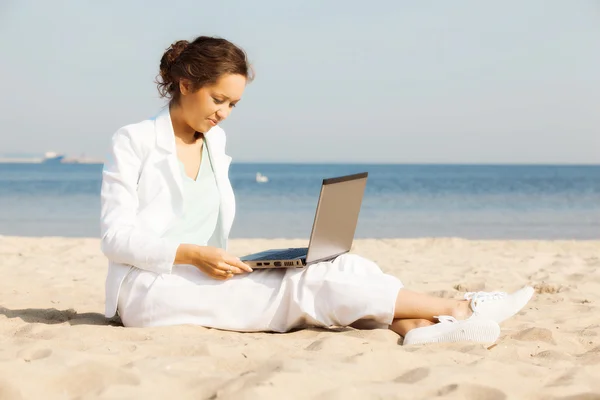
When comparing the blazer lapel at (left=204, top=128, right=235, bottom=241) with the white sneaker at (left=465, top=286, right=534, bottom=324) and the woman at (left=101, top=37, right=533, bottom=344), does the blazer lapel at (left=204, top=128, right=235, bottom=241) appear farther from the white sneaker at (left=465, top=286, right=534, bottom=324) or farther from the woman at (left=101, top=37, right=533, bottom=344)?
the white sneaker at (left=465, top=286, right=534, bottom=324)

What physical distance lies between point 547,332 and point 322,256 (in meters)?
1.22

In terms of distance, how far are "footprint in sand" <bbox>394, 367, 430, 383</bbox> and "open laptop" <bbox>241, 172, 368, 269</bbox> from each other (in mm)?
782

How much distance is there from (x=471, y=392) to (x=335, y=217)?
123cm

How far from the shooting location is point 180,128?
3.74 meters

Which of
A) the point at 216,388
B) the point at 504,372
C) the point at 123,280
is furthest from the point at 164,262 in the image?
the point at 504,372

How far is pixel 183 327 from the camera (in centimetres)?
340

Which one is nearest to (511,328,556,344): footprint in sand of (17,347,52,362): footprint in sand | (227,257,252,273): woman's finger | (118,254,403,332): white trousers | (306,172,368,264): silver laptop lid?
(118,254,403,332): white trousers

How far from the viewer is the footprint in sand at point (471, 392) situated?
2.36m

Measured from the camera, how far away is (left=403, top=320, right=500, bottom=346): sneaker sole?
3.15 metres

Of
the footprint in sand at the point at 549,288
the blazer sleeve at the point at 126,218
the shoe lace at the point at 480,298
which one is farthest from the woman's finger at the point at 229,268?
the footprint in sand at the point at 549,288

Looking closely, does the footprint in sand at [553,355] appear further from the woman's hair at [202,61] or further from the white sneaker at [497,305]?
the woman's hair at [202,61]

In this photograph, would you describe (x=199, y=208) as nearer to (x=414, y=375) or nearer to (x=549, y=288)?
(x=414, y=375)

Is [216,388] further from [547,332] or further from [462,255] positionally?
[462,255]

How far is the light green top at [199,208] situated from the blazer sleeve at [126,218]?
0.72ft
